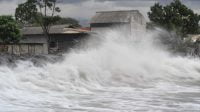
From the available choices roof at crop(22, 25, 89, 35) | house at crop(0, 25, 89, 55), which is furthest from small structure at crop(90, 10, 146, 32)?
house at crop(0, 25, 89, 55)

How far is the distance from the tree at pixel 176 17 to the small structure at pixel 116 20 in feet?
7.61

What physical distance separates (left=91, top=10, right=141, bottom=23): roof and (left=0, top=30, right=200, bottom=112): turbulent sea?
1099 inches

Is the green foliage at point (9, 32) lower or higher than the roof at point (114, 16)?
lower

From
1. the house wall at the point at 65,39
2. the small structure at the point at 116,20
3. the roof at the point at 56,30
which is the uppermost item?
the small structure at the point at 116,20

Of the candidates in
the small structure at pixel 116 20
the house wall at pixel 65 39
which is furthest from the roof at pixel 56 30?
the small structure at pixel 116 20

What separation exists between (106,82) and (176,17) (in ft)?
131

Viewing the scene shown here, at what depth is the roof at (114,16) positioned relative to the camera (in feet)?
190

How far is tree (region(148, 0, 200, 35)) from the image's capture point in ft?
189

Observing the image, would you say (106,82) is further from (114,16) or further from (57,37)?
(114,16)

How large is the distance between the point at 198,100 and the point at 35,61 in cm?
827

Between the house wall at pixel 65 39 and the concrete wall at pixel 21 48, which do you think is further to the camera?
the house wall at pixel 65 39

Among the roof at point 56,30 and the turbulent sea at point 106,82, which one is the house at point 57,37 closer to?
the roof at point 56,30

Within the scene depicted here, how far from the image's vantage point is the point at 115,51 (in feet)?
82.8

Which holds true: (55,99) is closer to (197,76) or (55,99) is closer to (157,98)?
(157,98)
